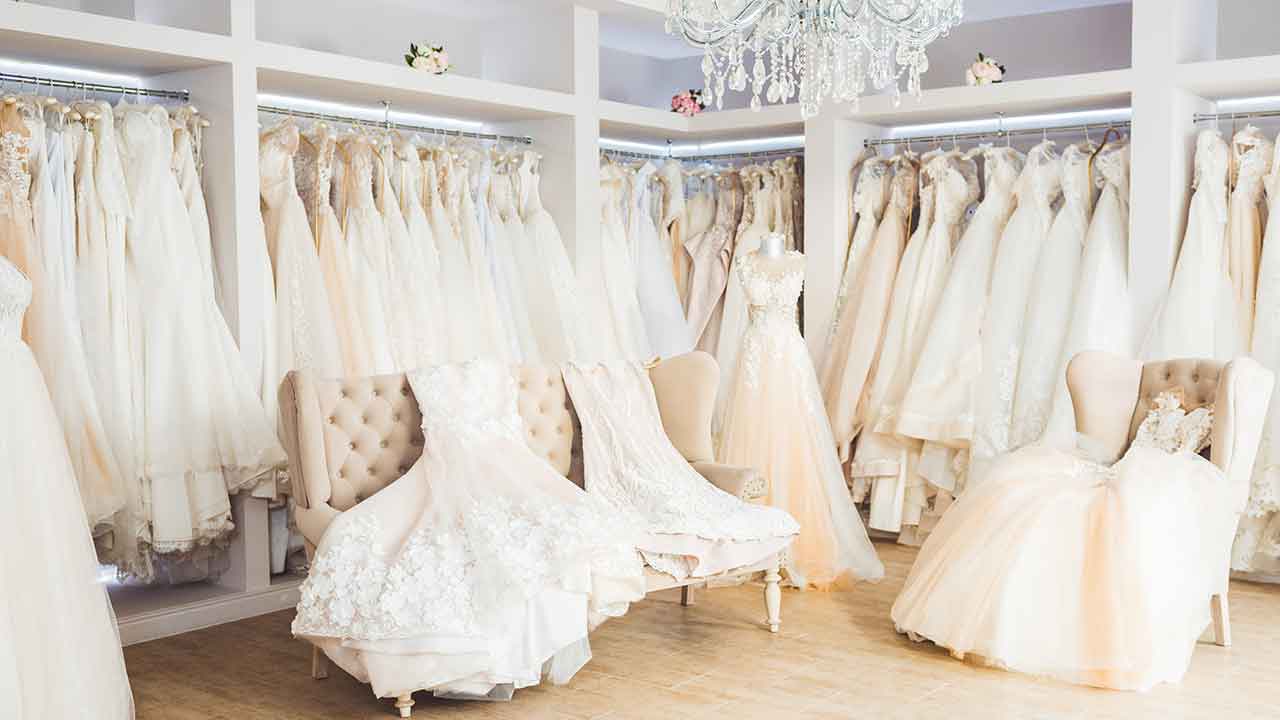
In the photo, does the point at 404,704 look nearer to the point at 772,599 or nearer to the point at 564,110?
the point at 772,599

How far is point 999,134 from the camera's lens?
249 inches

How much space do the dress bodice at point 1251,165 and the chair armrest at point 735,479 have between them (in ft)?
8.10

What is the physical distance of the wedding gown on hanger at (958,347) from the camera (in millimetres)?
5984

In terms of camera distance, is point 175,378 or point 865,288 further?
point 865,288

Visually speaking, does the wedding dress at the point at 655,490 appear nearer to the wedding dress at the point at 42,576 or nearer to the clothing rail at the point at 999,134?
the wedding dress at the point at 42,576

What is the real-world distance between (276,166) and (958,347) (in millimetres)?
3113

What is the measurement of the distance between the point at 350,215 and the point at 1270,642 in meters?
3.79

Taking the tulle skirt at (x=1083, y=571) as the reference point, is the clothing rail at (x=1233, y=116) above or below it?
above

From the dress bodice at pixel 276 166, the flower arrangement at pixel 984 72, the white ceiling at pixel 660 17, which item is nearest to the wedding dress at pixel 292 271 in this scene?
the dress bodice at pixel 276 166

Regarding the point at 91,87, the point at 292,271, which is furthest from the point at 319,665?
the point at 91,87

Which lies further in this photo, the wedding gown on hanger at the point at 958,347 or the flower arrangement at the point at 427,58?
the wedding gown on hanger at the point at 958,347

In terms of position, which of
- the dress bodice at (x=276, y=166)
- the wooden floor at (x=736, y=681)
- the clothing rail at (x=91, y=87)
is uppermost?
the clothing rail at (x=91, y=87)

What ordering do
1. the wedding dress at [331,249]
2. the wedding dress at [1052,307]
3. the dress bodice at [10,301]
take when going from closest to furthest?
1. the dress bodice at [10,301]
2. the wedding dress at [331,249]
3. the wedding dress at [1052,307]

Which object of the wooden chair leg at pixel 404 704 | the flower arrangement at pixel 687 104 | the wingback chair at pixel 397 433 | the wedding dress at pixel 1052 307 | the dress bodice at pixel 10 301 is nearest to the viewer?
the dress bodice at pixel 10 301
